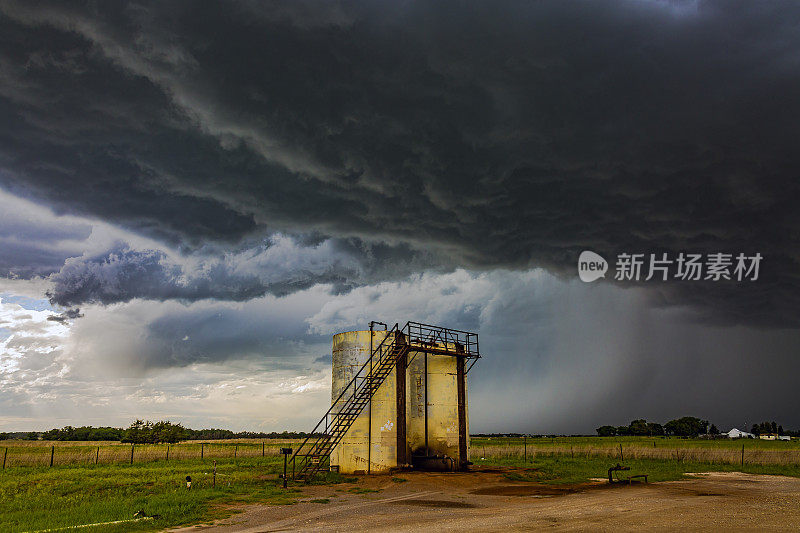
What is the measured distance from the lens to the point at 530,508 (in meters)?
19.7

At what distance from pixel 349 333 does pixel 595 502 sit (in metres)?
18.5

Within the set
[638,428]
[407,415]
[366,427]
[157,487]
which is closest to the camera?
[157,487]

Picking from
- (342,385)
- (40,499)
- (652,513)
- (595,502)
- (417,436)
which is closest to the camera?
(652,513)

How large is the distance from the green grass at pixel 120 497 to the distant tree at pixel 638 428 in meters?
152

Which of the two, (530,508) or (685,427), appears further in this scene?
(685,427)

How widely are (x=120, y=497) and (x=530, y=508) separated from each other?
17.7 m

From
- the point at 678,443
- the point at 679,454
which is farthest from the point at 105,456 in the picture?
the point at 678,443

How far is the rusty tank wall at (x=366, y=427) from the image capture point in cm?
3259

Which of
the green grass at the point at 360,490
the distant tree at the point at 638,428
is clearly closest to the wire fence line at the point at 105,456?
the green grass at the point at 360,490

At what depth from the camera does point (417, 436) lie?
36.4 metres

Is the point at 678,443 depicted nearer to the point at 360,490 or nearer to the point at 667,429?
the point at 360,490

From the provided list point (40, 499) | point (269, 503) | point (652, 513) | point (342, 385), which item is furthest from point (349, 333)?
point (652, 513)

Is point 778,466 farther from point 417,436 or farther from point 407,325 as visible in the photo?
point 407,325

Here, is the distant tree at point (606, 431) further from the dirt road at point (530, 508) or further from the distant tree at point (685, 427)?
the dirt road at point (530, 508)
